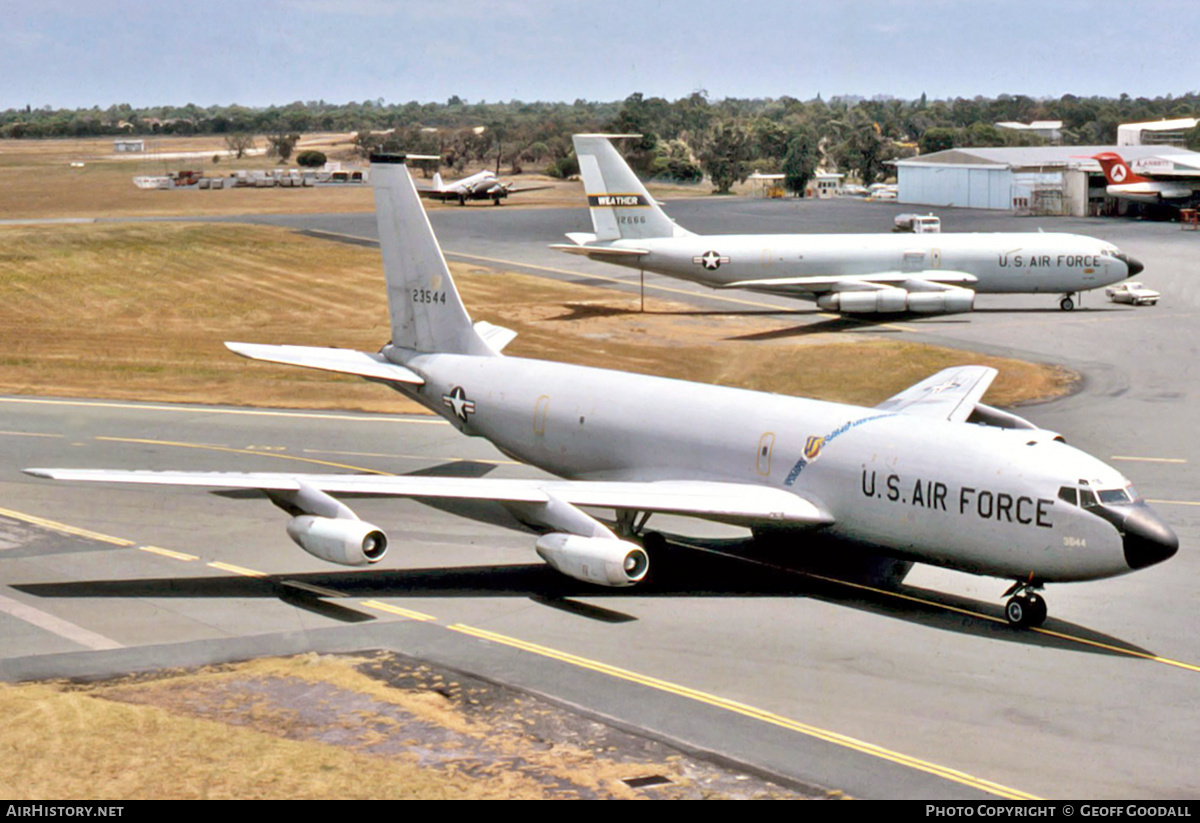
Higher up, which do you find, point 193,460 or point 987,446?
point 987,446

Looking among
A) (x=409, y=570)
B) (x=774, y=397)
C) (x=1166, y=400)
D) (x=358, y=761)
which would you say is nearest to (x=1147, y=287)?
(x=1166, y=400)

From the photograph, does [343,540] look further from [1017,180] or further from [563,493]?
[1017,180]

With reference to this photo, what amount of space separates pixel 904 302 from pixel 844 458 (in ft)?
155

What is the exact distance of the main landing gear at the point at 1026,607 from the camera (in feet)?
97.1

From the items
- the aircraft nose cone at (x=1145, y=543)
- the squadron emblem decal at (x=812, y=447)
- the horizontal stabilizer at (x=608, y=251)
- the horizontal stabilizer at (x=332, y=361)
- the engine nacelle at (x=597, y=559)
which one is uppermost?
the horizontal stabilizer at (x=608, y=251)

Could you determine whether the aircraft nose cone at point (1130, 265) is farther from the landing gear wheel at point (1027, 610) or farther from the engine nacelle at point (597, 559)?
the engine nacelle at point (597, 559)

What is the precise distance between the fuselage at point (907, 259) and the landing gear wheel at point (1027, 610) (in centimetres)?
5173

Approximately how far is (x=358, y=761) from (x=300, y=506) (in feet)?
34.3

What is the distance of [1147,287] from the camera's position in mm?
92438

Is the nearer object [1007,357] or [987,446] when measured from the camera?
[987,446]

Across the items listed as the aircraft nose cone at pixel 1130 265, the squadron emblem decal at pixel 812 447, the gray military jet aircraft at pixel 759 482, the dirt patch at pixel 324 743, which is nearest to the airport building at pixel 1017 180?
the aircraft nose cone at pixel 1130 265

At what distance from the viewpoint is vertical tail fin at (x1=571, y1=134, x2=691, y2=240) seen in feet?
261

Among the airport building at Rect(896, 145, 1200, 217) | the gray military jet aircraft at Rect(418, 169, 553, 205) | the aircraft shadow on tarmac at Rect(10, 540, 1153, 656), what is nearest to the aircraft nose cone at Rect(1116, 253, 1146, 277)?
the aircraft shadow on tarmac at Rect(10, 540, 1153, 656)

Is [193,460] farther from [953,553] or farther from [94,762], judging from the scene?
[953,553]
